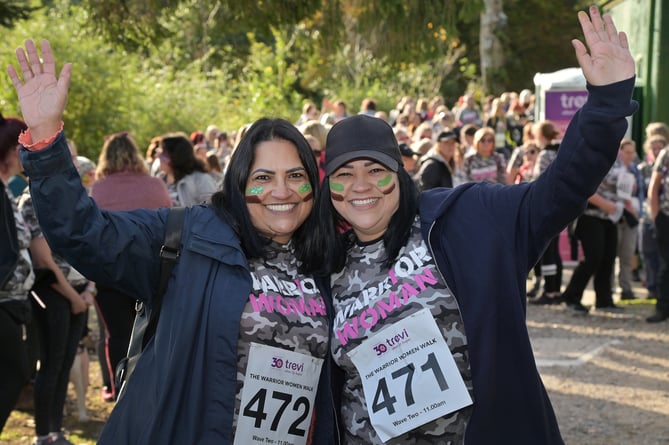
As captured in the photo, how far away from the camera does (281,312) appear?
3273 millimetres

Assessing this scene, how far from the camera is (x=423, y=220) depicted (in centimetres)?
337

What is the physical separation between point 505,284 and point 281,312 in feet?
2.46

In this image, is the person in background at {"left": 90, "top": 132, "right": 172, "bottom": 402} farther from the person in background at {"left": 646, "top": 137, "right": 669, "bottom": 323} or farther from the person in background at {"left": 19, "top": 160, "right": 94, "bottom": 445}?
the person in background at {"left": 646, "top": 137, "right": 669, "bottom": 323}

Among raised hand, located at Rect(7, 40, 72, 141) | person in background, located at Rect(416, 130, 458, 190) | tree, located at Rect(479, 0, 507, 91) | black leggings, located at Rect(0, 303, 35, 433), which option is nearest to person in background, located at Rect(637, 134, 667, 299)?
person in background, located at Rect(416, 130, 458, 190)

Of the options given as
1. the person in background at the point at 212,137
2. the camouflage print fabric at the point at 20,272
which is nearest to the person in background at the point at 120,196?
the camouflage print fabric at the point at 20,272

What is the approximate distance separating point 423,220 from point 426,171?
5617 mm

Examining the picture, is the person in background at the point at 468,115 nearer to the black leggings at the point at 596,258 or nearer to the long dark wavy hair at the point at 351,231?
the black leggings at the point at 596,258

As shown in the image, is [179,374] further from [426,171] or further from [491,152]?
[491,152]

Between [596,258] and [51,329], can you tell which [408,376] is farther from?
[596,258]

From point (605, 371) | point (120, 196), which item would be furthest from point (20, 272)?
point (605, 371)

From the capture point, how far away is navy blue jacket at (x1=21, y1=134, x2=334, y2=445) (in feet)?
10.1

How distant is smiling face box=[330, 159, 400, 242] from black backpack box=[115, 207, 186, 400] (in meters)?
0.59

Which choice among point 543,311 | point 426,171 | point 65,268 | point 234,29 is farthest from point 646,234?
point 65,268

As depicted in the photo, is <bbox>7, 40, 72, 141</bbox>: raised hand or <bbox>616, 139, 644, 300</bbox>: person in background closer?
<bbox>7, 40, 72, 141</bbox>: raised hand
